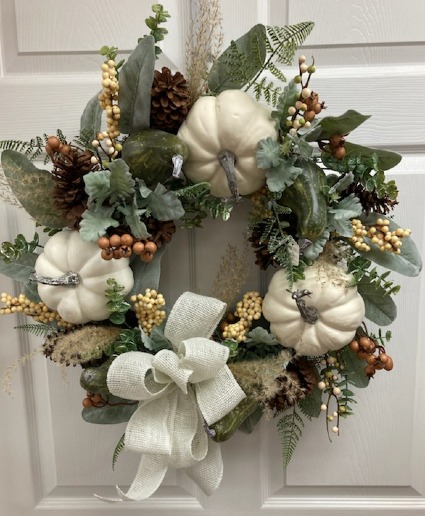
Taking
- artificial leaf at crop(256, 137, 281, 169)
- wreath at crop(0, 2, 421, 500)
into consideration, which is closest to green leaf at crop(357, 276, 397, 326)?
wreath at crop(0, 2, 421, 500)

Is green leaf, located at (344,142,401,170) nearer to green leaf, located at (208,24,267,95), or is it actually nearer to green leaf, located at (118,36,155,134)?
green leaf, located at (208,24,267,95)

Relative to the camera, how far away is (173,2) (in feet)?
2.31

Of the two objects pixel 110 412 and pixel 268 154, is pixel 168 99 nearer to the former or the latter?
pixel 268 154

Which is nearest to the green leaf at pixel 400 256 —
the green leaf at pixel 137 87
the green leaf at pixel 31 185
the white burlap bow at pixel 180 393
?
the white burlap bow at pixel 180 393

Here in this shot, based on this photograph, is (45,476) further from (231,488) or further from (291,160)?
(291,160)

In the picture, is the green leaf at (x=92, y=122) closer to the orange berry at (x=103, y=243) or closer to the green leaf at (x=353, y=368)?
the orange berry at (x=103, y=243)

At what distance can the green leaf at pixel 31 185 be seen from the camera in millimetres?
630

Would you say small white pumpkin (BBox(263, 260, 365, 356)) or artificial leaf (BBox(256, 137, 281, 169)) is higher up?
artificial leaf (BBox(256, 137, 281, 169))

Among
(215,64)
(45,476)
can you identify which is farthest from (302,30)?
(45,476)

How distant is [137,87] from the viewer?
1.90 ft

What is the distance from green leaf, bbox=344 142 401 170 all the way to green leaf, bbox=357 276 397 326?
0.17 metres

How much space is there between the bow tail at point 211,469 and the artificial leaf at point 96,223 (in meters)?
0.38

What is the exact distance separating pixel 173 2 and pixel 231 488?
867 mm

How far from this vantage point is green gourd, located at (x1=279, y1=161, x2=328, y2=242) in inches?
23.7
